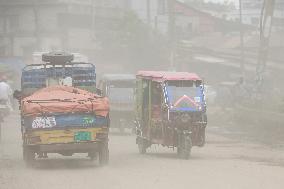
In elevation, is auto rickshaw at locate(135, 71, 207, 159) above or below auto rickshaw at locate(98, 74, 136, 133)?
above

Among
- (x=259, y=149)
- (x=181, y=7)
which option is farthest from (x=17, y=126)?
(x=181, y=7)

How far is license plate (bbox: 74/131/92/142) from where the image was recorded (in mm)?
15555

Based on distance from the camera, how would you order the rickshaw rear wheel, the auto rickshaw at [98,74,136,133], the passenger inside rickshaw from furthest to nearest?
the auto rickshaw at [98,74,136,133] → the passenger inside rickshaw → the rickshaw rear wheel

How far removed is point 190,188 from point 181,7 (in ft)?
235

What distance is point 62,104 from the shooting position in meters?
15.6

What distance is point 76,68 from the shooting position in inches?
727

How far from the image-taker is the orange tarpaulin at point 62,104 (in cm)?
1541

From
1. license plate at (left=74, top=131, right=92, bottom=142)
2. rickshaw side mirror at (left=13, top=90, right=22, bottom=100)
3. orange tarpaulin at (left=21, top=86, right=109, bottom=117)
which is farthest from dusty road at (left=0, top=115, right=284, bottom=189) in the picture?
rickshaw side mirror at (left=13, top=90, right=22, bottom=100)

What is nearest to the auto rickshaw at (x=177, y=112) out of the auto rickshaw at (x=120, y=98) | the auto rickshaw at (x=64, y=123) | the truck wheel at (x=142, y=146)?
the truck wheel at (x=142, y=146)

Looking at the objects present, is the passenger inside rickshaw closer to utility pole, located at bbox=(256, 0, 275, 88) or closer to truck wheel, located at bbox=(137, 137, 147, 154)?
truck wheel, located at bbox=(137, 137, 147, 154)

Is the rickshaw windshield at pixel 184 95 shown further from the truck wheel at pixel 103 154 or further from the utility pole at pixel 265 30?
the utility pole at pixel 265 30

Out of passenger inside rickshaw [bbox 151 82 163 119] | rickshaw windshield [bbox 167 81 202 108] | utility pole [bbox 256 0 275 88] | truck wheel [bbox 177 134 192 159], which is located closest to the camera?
truck wheel [bbox 177 134 192 159]

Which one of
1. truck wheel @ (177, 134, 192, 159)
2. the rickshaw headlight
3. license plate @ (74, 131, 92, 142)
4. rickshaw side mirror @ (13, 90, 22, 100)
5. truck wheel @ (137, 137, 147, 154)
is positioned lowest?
truck wheel @ (137, 137, 147, 154)

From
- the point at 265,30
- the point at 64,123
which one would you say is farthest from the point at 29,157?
the point at 265,30
